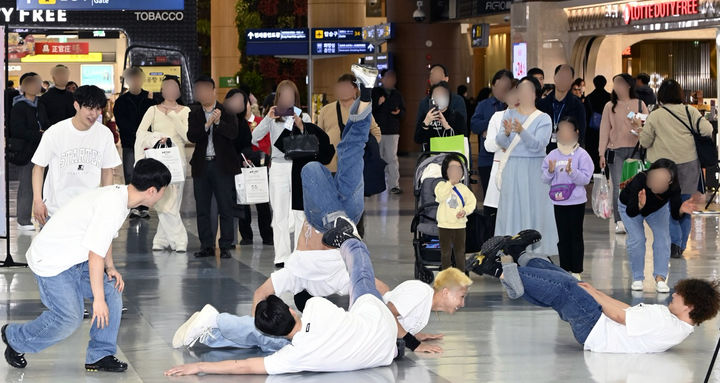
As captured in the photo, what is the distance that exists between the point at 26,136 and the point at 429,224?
20.5ft

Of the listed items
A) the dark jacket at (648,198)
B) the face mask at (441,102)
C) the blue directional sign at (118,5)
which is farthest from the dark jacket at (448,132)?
the blue directional sign at (118,5)

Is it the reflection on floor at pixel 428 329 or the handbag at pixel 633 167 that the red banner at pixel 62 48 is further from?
the handbag at pixel 633 167

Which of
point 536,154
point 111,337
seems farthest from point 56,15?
point 111,337

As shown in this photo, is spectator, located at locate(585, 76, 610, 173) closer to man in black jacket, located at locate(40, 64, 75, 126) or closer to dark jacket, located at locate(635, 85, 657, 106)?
dark jacket, located at locate(635, 85, 657, 106)

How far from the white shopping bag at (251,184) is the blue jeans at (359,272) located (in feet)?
16.5

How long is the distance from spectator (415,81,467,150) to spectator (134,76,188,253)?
2440 mm

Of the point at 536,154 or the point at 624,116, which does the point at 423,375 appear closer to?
the point at 536,154

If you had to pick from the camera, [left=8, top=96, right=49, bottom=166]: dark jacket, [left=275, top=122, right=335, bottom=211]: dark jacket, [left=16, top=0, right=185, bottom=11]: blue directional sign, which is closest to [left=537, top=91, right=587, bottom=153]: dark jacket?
[left=275, top=122, right=335, bottom=211]: dark jacket

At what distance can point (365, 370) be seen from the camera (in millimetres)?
6871

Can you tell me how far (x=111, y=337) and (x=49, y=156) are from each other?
1911 millimetres

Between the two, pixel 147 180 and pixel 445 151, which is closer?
pixel 147 180

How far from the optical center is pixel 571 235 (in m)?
9.91

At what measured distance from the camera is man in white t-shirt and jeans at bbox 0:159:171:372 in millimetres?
6422

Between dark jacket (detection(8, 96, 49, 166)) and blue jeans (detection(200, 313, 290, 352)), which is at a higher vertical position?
dark jacket (detection(8, 96, 49, 166))
